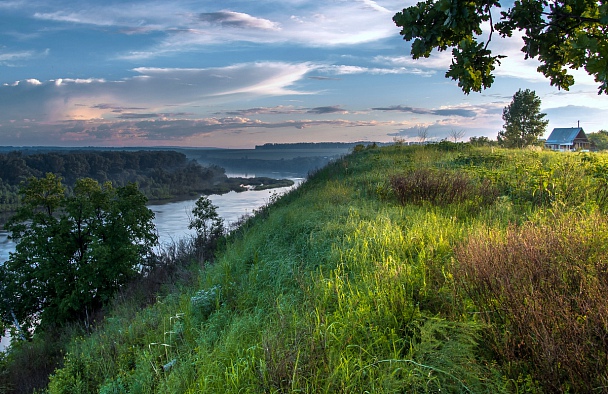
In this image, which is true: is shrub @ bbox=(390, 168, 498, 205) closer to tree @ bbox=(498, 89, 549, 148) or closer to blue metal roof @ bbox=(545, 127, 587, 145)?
tree @ bbox=(498, 89, 549, 148)

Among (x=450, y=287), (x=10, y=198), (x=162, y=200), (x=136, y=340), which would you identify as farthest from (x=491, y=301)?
(x=162, y=200)

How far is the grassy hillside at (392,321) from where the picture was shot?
2672 millimetres

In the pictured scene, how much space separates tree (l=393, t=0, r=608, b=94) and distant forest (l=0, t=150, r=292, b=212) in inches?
2893

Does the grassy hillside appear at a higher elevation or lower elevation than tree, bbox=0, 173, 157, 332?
higher

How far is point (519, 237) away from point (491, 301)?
95 centimetres

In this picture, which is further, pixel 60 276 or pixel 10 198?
pixel 10 198

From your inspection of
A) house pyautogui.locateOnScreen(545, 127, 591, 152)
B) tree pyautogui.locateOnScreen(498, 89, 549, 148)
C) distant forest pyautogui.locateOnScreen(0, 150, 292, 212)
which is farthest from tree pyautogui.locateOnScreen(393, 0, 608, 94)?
distant forest pyautogui.locateOnScreen(0, 150, 292, 212)

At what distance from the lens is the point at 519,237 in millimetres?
3812

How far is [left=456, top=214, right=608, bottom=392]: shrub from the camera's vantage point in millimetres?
2475

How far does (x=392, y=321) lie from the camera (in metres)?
3.49

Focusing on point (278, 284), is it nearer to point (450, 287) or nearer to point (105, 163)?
point (450, 287)

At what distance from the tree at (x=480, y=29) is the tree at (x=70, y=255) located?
20.0 metres

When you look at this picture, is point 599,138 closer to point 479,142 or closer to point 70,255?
point 479,142

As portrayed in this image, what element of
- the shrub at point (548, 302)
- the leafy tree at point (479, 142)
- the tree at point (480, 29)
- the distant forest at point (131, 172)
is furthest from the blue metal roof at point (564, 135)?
the shrub at point (548, 302)
